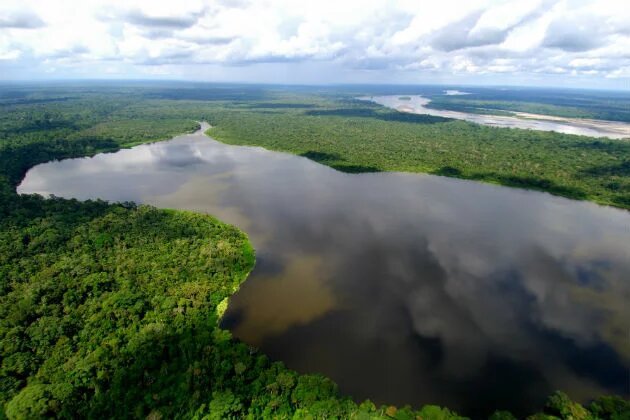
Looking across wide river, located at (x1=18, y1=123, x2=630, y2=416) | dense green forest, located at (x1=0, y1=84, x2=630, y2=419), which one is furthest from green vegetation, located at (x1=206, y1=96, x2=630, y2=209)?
wide river, located at (x1=18, y1=123, x2=630, y2=416)

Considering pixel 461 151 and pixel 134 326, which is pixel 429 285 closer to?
pixel 134 326

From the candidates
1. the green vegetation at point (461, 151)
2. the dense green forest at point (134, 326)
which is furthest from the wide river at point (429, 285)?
the green vegetation at point (461, 151)

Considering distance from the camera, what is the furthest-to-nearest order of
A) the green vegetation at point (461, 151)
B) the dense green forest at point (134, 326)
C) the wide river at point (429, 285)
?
the green vegetation at point (461, 151) → the wide river at point (429, 285) → the dense green forest at point (134, 326)

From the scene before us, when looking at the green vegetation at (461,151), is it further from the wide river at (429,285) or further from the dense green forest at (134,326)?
the wide river at (429,285)

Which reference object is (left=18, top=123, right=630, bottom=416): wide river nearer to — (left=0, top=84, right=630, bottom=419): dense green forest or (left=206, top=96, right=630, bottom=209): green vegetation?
(left=0, top=84, right=630, bottom=419): dense green forest

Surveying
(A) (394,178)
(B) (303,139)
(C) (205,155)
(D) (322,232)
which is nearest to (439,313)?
(D) (322,232)

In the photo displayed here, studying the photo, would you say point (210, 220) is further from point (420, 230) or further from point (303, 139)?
point (303, 139)

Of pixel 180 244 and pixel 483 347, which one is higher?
pixel 180 244

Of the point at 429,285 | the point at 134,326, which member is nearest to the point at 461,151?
the point at 429,285

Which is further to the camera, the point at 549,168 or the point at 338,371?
the point at 549,168
